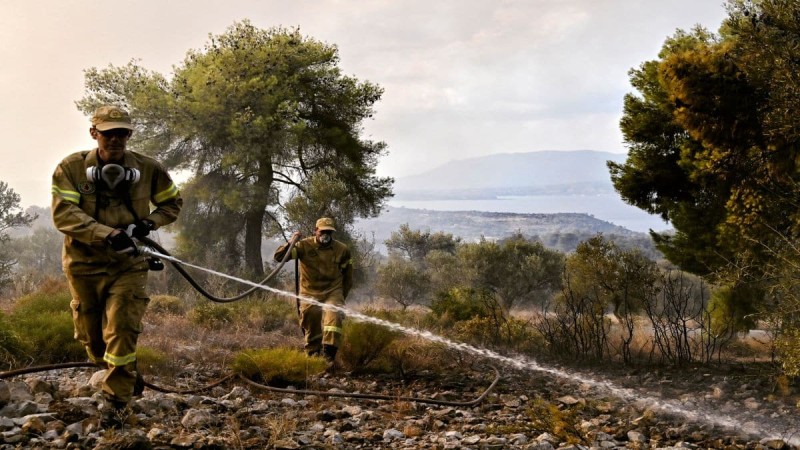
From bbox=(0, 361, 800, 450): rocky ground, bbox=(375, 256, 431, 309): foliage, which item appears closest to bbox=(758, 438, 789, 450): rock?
bbox=(0, 361, 800, 450): rocky ground

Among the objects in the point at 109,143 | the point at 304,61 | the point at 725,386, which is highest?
the point at 304,61

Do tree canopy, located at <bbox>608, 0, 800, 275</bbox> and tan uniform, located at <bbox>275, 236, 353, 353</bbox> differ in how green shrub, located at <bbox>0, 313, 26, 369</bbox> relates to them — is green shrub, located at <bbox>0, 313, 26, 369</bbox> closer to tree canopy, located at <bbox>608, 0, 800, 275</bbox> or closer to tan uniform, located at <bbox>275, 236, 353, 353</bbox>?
tan uniform, located at <bbox>275, 236, 353, 353</bbox>

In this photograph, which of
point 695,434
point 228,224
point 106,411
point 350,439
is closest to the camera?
point 106,411

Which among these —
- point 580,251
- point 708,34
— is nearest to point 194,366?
point 580,251

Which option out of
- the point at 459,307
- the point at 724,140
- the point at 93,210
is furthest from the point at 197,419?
the point at 459,307

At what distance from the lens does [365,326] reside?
28.7ft

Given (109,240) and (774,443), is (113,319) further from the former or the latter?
(774,443)

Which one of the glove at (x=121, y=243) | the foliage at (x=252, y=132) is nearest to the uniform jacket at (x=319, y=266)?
the glove at (x=121, y=243)

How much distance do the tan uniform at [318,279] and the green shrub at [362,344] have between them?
1.11 ft

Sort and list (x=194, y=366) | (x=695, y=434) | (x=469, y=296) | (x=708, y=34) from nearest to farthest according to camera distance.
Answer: (x=695, y=434)
(x=194, y=366)
(x=469, y=296)
(x=708, y=34)

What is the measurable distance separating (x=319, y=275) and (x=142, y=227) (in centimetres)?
417

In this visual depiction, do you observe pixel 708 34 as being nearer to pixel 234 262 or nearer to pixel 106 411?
pixel 106 411

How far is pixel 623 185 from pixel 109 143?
1270 cm

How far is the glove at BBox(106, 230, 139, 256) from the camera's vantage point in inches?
173
